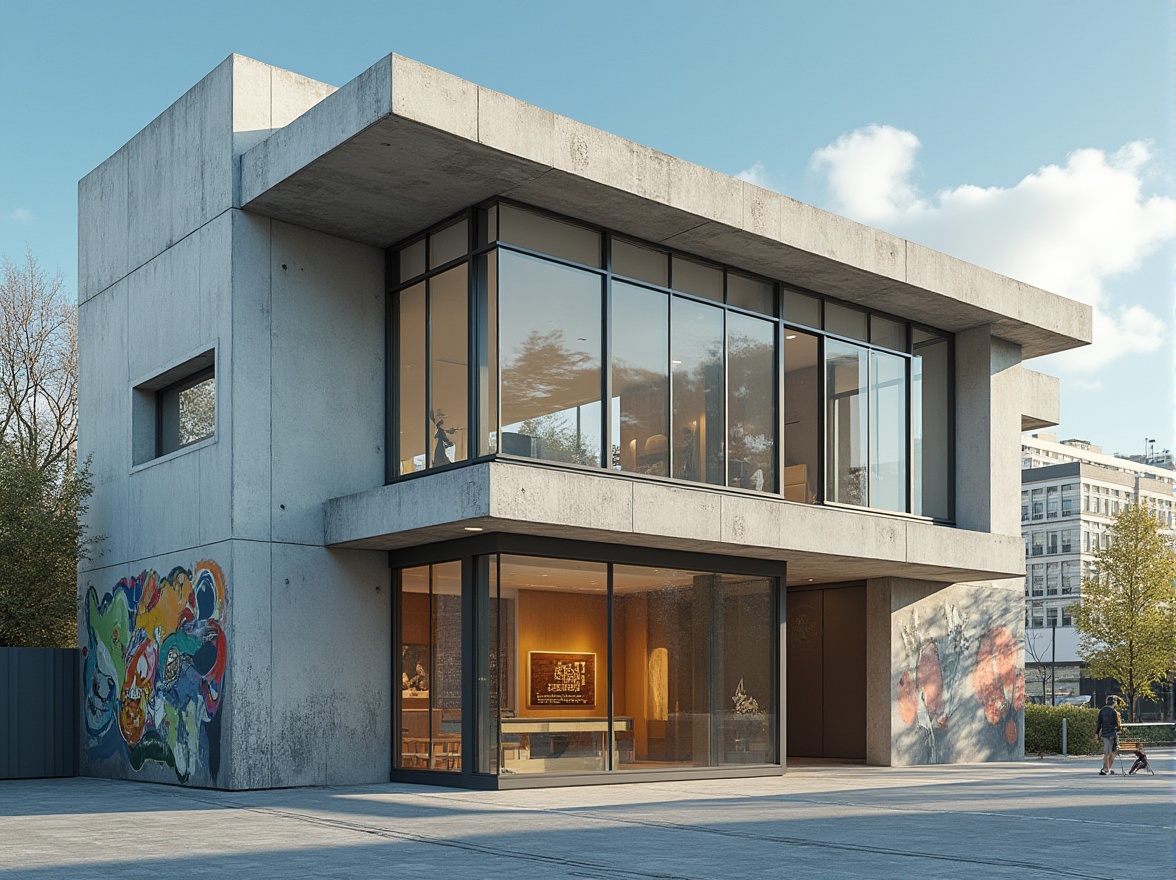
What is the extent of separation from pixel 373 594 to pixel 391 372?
11.5 feet

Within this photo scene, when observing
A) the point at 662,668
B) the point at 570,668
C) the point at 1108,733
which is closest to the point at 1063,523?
the point at 1108,733

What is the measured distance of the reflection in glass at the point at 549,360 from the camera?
1875 cm

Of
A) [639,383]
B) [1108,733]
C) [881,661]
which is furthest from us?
[881,661]

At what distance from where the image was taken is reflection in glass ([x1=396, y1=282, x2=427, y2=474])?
2000 cm

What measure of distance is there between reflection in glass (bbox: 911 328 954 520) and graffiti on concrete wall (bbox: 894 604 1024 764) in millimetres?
2286

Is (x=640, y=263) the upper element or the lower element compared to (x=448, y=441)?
upper

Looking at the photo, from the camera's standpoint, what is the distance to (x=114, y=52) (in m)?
28.6

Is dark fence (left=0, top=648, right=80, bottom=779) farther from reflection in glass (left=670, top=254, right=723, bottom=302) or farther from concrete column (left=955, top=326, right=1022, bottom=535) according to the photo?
concrete column (left=955, top=326, right=1022, bottom=535)

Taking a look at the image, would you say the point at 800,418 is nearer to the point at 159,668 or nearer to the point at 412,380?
the point at 412,380

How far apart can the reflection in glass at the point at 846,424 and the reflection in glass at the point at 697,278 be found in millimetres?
3048

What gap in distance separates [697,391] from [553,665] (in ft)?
16.8

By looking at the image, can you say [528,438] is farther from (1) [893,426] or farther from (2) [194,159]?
(1) [893,426]

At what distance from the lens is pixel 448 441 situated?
19.3m

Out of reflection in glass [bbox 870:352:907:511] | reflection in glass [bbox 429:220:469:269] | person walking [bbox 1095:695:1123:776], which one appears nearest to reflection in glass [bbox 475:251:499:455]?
reflection in glass [bbox 429:220:469:269]
